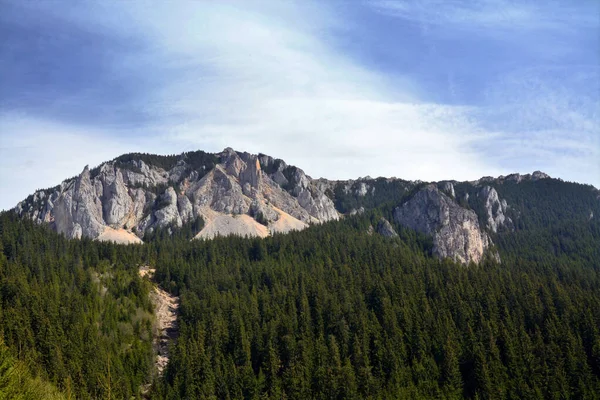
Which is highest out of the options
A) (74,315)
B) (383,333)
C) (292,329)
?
(74,315)

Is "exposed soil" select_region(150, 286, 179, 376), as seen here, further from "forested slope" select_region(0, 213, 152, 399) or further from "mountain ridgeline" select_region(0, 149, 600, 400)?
"forested slope" select_region(0, 213, 152, 399)

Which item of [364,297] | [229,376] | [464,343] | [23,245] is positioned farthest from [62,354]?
[464,343]

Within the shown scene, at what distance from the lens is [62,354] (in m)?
103

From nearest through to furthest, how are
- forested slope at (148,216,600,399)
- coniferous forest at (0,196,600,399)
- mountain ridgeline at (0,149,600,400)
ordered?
coniferous forest at (0,196,600,399), mountain ridgeline at (0,149,600,400), forested slope at (148,216,600,399)

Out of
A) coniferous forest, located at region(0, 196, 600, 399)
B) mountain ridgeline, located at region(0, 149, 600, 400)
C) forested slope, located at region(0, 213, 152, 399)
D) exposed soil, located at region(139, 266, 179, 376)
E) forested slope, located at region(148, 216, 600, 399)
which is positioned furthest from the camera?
exposed soil, located at region(139, 266, 179, 376)

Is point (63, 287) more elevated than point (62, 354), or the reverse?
point (63, 287)

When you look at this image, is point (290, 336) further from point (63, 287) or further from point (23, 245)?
point (23, 245)

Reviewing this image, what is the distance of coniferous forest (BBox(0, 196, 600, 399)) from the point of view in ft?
338

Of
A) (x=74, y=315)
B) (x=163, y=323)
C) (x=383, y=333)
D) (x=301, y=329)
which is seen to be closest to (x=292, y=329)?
(x=301, y=329)

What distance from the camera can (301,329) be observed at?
398ft

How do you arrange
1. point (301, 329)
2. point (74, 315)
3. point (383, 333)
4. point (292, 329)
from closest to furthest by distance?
1. point (74, 315)
2. point (292, 329)
3. point (383, 333)
4. point (301, 329)

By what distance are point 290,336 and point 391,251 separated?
77.8 m

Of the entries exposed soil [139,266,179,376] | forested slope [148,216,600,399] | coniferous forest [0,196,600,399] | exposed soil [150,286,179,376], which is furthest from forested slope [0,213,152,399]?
forested slope [148,216,600,399]

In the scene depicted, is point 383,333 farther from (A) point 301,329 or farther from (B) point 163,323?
(B) point 163,323
